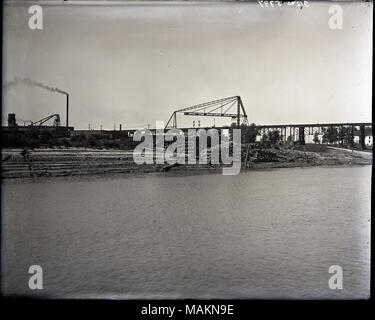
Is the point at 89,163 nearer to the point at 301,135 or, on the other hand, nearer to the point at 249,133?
the point at 249,133

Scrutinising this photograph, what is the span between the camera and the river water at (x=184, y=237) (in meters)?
3.42

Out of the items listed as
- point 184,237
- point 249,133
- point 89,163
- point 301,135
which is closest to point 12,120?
point 89,163

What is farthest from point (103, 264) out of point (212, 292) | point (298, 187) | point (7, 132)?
point (298, 187)

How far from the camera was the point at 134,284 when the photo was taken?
343cm

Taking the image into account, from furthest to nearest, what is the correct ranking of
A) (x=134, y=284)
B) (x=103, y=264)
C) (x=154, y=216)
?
(x=154, y=216)
(x=103, y=264)
(x=134, y=284)

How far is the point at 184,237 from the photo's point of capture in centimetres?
434

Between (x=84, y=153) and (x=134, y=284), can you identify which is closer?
(x=134, y=284)

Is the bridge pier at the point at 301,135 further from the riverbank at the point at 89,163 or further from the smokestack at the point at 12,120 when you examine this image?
the smokestack at the point at 12,120

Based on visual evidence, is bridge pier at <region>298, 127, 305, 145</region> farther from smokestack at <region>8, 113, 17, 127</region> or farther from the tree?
smokestack at <region>8, 113, 17, 127</region>

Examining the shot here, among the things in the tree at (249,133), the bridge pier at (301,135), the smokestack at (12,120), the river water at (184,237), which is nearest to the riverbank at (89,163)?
the river water at (184,237)

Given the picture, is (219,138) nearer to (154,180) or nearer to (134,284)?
(154,180)

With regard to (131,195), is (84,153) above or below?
above
